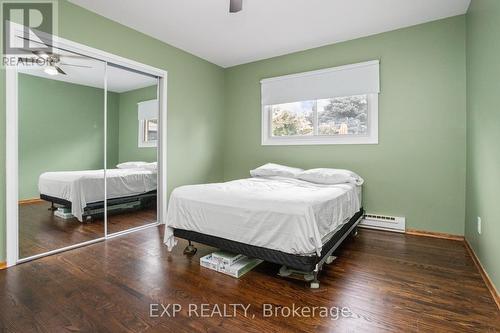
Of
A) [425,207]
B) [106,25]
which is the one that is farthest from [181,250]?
[425,207]

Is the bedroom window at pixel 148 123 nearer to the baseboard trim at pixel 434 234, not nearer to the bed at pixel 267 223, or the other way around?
the bed at pixel 267 223

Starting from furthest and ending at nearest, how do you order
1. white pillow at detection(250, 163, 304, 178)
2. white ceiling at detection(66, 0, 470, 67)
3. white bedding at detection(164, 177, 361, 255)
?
white pillow at detection(250, 163, 304, 178), white ceiling at detection(66, 0, 470, 67), white bedding at detection(164, 177, 361, 255)

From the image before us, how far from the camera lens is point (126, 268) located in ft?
7.59

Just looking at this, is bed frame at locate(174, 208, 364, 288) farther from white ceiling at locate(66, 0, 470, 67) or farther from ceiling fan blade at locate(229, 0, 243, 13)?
white ceiling at locate(66, 0, 470, 67)

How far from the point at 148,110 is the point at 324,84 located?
257 cm

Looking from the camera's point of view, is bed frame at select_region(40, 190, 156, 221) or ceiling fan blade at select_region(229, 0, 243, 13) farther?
bed frame at select_region(40, 190, 156, 221)

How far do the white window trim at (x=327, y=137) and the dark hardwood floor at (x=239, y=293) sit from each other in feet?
5.11

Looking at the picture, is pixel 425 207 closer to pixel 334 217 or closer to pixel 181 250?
pixel 334 217

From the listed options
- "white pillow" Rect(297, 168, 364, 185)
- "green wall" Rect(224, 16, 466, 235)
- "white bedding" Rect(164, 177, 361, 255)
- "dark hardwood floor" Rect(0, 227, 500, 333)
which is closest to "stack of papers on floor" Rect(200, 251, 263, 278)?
"dark hardwood floor" Rect(0, 227, 500, 333)

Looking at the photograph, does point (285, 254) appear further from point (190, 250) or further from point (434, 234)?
point (434, 234)

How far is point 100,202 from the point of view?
3.20 meters

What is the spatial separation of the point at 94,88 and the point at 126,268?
2082 mm

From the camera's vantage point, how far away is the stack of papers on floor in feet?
7.18

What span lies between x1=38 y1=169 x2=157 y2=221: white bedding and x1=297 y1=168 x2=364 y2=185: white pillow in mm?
2184
